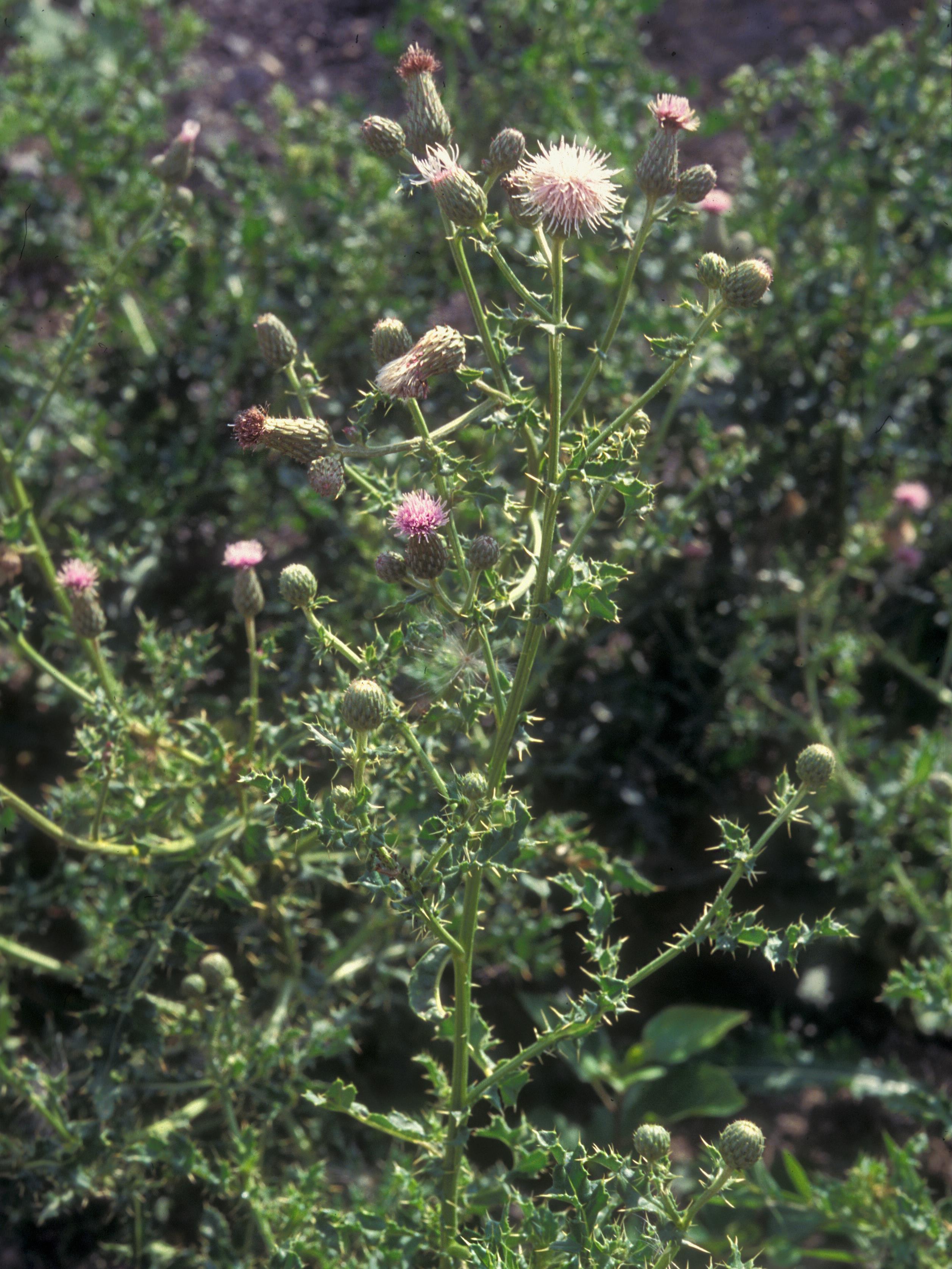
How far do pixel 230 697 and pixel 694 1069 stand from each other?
1.62m

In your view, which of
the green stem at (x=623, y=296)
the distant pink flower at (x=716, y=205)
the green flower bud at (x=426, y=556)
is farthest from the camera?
the distant pink flower at (x=716, y=205)

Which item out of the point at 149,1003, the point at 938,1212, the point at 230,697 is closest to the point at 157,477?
the point at 230,697

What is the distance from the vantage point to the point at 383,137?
1851 millimetres

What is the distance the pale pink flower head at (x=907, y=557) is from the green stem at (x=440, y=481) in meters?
2.12

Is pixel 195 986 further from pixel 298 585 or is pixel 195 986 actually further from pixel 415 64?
pixel 415 64

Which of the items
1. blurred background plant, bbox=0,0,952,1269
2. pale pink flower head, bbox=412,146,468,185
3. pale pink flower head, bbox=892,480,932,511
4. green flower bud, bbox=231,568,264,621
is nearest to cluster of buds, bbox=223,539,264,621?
green flower bud, bbox=231,568,264,621

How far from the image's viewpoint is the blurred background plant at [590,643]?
2.51m

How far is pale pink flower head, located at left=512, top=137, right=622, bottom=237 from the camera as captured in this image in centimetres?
163

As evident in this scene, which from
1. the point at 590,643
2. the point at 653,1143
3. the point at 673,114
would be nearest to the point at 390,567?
the point at 673,114

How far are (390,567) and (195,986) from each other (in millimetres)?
1085

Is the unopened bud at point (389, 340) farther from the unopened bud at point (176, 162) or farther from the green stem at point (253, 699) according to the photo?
the unopened bud at point (176, 162)

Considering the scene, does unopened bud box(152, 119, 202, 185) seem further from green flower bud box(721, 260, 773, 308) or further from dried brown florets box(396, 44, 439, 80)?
green flower bud box(721, 260, 773, 308)

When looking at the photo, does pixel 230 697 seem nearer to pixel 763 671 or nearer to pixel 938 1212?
pixel 763 671

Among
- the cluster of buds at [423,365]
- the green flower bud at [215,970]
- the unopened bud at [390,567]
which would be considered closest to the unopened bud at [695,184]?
the cluster of buds at [423,365]
